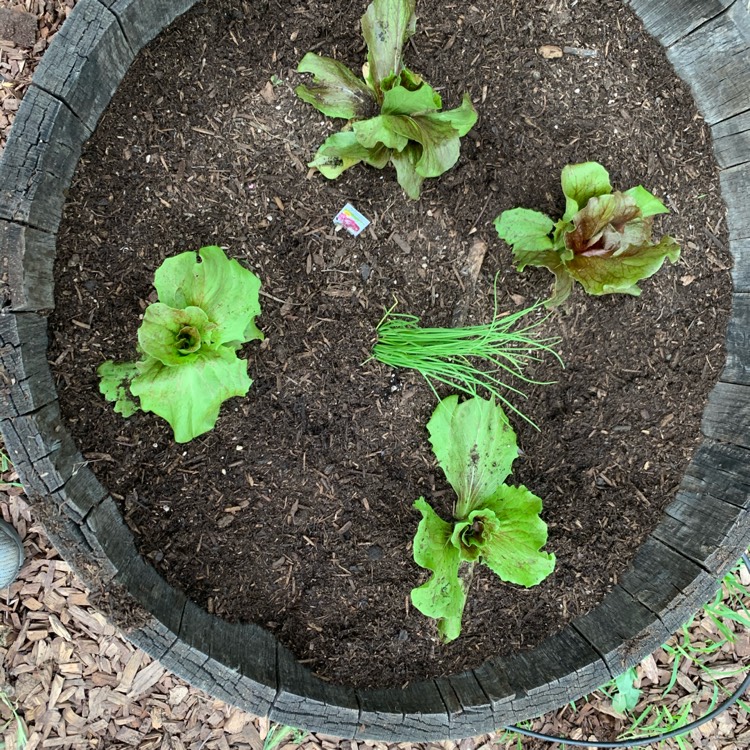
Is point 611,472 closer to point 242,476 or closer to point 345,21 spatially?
point 242,476

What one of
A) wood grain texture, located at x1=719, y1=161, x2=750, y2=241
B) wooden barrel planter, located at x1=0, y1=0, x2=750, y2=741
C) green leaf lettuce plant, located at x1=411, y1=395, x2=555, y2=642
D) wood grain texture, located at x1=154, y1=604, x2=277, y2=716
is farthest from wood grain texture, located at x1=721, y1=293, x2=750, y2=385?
wood grain texture, located at x1=154, y1=604, x2=277, y2=716

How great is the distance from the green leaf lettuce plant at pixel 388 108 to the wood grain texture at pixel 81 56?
404mm

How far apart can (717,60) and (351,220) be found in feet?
3.34

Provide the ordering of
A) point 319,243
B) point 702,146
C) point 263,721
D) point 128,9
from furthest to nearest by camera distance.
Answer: point 263,721
point 702,146
point 319,243
point 128,9

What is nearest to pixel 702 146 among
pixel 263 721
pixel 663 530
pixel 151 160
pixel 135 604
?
pixel 663 530

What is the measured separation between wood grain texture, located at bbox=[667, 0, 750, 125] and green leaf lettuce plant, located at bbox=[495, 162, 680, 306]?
1.22 feet

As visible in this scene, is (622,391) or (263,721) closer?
(622,391)

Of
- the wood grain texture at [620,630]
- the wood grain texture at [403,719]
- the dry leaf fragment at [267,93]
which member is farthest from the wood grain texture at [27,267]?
the wood grain texture at [620,630]

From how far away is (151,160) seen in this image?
5.03 feet

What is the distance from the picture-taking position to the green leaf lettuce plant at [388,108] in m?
1.42

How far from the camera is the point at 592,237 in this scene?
5.17ft

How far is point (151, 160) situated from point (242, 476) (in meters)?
0.79

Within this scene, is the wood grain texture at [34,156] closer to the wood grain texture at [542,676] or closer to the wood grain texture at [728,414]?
the wood grain texture at [542,676]

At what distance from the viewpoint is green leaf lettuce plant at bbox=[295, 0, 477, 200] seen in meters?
1.42
